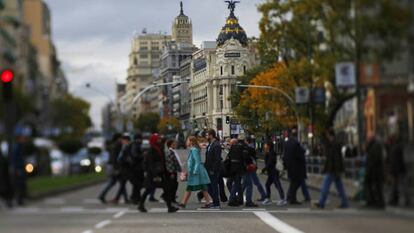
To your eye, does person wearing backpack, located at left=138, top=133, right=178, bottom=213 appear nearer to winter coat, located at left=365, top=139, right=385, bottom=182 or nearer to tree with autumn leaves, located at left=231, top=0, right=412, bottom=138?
tree with autumn leaves, located at left=231, top=0, right=412, bottom=138

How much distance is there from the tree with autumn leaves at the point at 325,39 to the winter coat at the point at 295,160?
0.16 meters

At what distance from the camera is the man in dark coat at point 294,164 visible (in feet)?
13.4

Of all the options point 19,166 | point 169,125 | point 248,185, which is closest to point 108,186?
point 19,166

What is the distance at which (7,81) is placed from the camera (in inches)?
137

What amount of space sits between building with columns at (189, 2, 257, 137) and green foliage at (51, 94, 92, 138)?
118 centimetres

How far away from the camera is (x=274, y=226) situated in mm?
14922

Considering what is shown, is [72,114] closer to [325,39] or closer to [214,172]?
[325,39]

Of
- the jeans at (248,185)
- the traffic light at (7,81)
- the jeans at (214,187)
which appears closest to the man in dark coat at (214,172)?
the jeans at (214,187)

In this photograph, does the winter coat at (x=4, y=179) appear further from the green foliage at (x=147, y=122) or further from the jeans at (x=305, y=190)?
the jeans at (x=305, y=190)

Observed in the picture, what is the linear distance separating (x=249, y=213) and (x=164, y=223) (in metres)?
4.60

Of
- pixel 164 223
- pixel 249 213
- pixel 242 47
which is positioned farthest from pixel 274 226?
pixel 242 47

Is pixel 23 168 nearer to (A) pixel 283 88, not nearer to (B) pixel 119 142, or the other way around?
(B) pixel 119 142

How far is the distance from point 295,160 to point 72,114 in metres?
1.20

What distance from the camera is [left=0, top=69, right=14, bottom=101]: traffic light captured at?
3.46 metres
